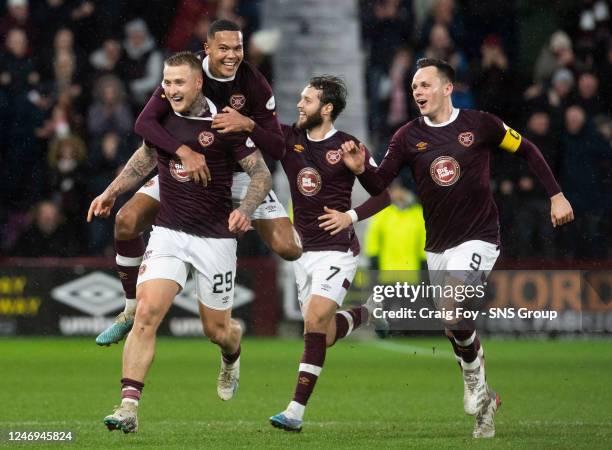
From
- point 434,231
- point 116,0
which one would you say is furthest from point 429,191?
point 116,0

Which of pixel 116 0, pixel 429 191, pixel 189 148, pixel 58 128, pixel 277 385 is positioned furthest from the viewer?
pixel 116 0

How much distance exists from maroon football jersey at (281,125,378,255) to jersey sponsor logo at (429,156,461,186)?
35.4 inches

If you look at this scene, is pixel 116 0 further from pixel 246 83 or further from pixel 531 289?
pixel 246 83

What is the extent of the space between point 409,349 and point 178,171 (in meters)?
8.76

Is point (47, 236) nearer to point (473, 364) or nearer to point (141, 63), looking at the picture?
point (141, 63)

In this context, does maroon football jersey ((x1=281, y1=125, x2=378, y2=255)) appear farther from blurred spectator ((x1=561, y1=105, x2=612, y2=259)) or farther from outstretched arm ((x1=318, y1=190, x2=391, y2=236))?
blurred spectator ((x1=561, y1=105, x2=612, y2=259))

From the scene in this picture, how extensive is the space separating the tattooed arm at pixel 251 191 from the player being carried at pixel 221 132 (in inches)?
4.9

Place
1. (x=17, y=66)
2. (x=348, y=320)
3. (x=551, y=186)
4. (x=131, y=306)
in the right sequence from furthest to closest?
(x=17, y=66) < (x=348, y=320) < (x=131, y=306) < (x=551, y=186)

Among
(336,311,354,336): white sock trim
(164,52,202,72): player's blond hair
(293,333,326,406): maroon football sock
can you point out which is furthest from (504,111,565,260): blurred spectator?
(164,52,202,72): player's blond hair

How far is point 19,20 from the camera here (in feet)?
59.9

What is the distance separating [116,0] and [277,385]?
7983 mm

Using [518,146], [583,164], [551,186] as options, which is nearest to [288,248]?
[518,146]

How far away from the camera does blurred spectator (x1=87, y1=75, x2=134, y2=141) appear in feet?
58.4

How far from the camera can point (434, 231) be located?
968 centimetres
